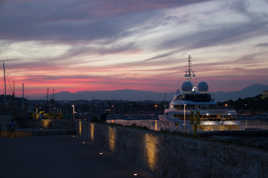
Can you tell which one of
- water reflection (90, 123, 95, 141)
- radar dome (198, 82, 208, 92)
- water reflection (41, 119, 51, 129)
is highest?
radar dome (198, 82, 208, 92)

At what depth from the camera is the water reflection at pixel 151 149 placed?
11.3m

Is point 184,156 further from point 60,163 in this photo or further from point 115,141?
point 60,163

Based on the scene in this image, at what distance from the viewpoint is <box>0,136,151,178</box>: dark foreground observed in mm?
12617

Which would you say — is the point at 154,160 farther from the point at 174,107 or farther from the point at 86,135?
the point at 174,107

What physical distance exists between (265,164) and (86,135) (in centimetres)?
1897

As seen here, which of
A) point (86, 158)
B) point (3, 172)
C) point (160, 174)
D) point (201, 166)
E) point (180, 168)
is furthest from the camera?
point (86, 158)

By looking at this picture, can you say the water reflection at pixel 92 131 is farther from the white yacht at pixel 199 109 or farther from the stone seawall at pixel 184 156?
the white yacht at pixel 199 109

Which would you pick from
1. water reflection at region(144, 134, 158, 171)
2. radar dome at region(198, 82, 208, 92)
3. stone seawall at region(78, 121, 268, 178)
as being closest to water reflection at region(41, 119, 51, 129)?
radar dome at region(198, 82, 208, 92)

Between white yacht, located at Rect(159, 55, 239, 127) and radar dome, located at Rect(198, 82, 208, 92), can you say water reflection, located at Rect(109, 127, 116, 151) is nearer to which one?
white yacht, located at Rect(159, 55, 239, 127)

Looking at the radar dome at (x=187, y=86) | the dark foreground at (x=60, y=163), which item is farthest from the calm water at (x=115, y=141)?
the radar dome at (x=187, y=86)

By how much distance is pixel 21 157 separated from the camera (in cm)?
1672

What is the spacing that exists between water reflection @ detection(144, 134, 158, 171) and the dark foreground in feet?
2.16

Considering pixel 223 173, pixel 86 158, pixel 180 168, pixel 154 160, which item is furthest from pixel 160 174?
pixel 86 158

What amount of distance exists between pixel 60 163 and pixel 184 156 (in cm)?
772
